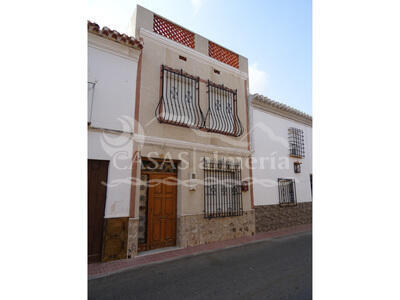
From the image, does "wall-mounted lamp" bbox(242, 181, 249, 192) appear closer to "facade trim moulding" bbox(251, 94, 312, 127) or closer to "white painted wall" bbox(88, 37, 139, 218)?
"facade trim moulding" bbox(251, 94, 312, 127)

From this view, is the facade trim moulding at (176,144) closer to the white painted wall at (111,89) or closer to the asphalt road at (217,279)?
the white painted wall at (111,89)

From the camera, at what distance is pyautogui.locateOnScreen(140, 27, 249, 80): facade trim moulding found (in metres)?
5.39

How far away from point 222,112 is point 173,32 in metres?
2.79

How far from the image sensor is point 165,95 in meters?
5.35

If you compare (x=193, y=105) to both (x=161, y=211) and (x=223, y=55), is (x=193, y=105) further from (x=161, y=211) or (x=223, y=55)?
(x=161, y=211)

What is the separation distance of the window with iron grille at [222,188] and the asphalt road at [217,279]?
4.41 feet

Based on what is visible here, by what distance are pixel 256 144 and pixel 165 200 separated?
390 centimetres

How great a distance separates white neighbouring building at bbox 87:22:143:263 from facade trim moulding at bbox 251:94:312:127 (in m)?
4.54

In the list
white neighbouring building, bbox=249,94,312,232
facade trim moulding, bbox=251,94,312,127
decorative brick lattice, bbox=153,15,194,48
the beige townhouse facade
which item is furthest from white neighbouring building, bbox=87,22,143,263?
facade trim moulding, bbox=251,94,312,127

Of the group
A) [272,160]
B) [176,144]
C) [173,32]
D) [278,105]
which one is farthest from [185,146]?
[278,105]
